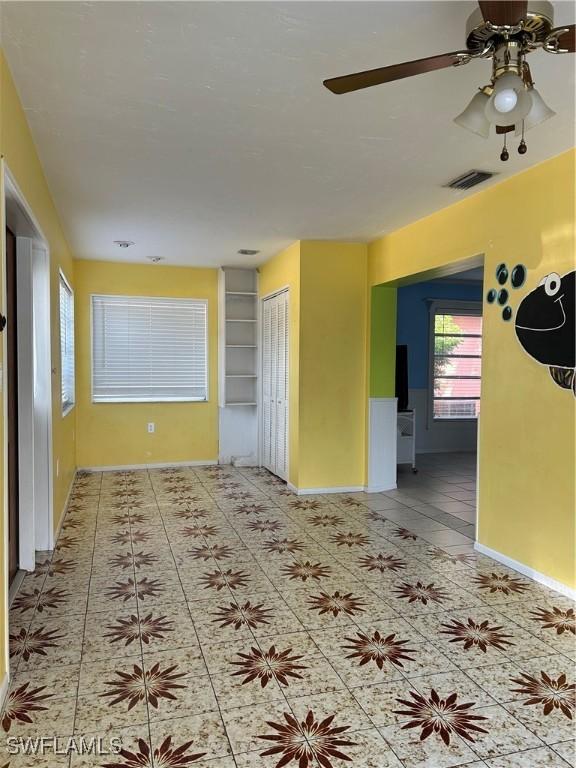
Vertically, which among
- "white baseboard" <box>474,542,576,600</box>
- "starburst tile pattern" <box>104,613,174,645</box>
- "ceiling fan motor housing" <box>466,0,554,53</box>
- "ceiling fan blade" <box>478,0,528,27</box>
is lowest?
"starburst tile pattern" <box>104,613,174,645</box>

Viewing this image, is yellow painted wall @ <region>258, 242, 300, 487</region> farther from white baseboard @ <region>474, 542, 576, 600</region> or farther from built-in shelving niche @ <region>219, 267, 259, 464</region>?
white baseboard @ <region>474, 542, 576, 600</region>

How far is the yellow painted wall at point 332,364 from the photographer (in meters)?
4.97

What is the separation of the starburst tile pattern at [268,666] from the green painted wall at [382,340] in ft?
10.3

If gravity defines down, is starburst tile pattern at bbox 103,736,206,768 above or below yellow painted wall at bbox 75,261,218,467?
below

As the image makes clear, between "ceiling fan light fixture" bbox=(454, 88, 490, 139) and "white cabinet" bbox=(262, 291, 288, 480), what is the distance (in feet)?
12.0

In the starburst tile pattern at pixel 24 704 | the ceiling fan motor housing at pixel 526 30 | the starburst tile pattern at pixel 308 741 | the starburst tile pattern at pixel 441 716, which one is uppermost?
the ceiling fan motor housing at pixel 526 30

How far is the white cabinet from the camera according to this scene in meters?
5.50

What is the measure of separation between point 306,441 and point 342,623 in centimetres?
252

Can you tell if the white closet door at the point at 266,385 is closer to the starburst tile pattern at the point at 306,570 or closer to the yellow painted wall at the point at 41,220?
the yellow painted wall at the point at 41,220

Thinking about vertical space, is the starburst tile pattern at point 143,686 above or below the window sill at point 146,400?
below

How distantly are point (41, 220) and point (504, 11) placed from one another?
2746 mm

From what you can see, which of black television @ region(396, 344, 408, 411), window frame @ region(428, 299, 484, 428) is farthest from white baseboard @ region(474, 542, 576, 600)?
window frame @ region(428, 299, 484, 428)

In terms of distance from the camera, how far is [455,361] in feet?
25.7

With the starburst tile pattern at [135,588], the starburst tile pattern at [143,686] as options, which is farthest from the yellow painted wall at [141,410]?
the starburst tile pattern at [143,686]
